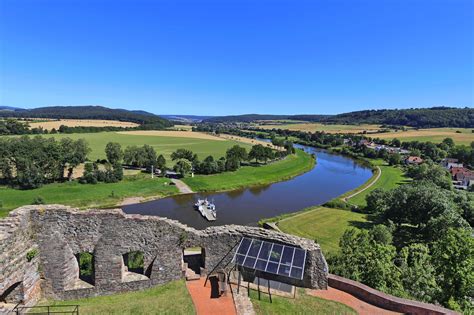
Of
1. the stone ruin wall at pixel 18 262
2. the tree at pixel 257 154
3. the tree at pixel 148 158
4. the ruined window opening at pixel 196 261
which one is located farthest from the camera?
the tree at pixel 257 154

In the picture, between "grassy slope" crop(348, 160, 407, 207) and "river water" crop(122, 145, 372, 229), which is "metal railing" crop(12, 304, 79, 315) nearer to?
"river water" crop(122, 145, 372, 229)

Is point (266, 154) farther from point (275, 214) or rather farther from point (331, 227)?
point (331, 227)

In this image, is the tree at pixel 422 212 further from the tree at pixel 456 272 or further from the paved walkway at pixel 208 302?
the paved walkway at pixel 208 302

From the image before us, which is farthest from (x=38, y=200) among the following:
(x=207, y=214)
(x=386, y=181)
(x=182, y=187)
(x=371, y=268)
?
(x=386, y=181)

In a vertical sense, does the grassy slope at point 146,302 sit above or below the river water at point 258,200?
above

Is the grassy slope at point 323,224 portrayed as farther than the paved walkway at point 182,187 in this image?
No

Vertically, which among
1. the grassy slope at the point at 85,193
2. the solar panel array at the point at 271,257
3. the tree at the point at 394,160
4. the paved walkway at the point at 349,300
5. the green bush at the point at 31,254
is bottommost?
the grassy slope at the point at 85,193

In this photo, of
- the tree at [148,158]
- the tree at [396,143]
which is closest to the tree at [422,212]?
the tree at [148,158]
